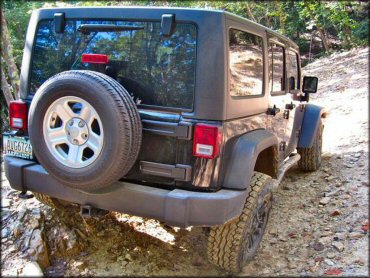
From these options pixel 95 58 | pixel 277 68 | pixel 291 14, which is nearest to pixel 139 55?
pixel 95 58

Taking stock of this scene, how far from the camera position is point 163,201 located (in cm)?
241

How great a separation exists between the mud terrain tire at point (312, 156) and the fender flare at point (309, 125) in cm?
26

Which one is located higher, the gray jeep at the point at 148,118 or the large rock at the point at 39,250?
the gray jeep at the point at 148,118

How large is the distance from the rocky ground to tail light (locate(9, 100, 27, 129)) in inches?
35.1

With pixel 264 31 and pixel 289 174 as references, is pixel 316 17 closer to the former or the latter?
pixel 289 174

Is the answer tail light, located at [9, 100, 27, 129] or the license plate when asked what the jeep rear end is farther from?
tail light, located at [9, 100, 27, 129]

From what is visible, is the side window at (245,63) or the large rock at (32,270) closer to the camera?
the side window at (245,63)

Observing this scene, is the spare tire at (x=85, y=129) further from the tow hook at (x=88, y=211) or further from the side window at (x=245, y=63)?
the side window at (x=245, y=63)

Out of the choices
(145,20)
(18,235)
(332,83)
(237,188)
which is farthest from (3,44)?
(332,83)

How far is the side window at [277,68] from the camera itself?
347cm

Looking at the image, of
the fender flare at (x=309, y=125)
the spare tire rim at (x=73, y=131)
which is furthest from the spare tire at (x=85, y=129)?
Answer: the fender flare at (x=309, y=125)

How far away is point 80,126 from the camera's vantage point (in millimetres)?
2447

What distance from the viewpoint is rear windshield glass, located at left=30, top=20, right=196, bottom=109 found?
2477mm

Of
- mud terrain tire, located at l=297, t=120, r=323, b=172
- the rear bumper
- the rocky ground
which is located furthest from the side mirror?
the rear bumper
